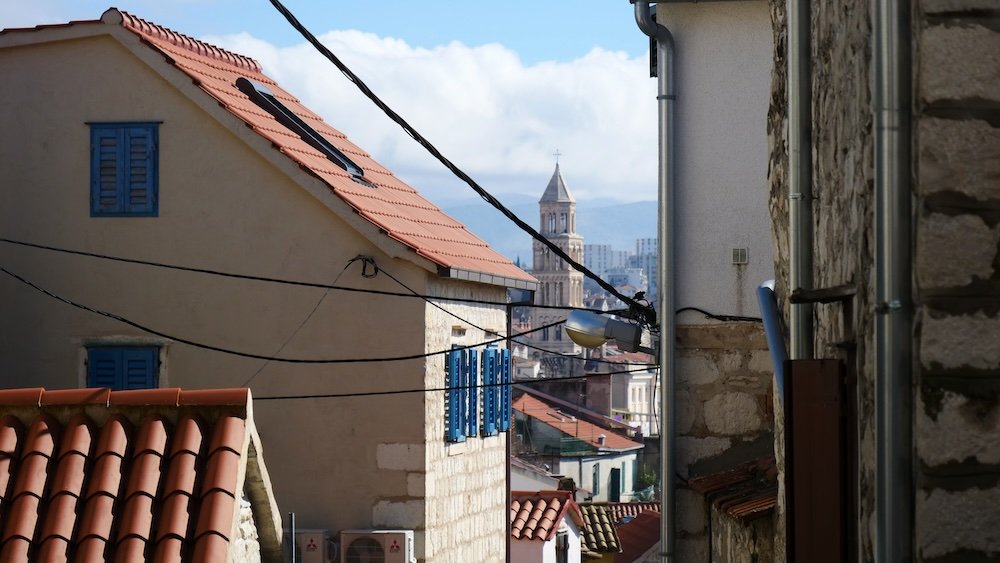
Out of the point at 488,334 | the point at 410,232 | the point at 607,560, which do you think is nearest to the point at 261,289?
the point at 410,232

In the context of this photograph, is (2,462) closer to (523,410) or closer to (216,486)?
(216,486)

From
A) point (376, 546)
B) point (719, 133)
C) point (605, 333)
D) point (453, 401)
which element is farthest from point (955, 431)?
point (453, 401)

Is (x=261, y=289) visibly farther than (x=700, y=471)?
Yes

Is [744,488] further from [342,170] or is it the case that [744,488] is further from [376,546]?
→ [342,170]

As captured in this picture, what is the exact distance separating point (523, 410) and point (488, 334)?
47564mm

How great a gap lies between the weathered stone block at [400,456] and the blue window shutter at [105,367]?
2.87 metres

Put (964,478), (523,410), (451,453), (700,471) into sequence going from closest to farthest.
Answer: (964,478) < (700,471) < (451,453) < (523,410)

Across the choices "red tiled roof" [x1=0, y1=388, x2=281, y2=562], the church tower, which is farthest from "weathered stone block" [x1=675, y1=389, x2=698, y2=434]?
the church tower

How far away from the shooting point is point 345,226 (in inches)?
579

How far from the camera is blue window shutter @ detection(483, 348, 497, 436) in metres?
16.5

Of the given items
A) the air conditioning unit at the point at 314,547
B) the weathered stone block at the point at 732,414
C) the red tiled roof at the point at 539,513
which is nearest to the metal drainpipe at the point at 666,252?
the weathered stone block at the point at 732,414

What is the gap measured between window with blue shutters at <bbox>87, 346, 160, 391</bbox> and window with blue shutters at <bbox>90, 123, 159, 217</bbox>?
4.62ft

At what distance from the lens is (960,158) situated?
3066 millimetres

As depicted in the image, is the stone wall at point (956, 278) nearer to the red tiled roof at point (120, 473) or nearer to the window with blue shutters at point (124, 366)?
the red tiled roof at point (120, 473)
